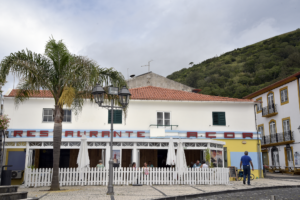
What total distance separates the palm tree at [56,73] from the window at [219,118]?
1075cm

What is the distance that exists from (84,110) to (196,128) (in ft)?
26.0

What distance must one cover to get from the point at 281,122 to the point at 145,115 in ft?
56.0

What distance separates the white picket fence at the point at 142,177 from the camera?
1477 centimetres

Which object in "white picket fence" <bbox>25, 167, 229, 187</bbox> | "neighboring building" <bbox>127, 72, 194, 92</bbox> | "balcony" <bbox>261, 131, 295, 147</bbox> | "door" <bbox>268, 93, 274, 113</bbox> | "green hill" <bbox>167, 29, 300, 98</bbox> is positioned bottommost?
"white picket fence" <bbox>25, 167, 229, 187</bbox>

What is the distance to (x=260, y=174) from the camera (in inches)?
824

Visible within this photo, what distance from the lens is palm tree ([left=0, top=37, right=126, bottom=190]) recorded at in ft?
39.2

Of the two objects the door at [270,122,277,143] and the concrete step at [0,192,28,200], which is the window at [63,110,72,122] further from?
the door at [270,122,277,143]

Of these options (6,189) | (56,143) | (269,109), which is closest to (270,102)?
(269,109)

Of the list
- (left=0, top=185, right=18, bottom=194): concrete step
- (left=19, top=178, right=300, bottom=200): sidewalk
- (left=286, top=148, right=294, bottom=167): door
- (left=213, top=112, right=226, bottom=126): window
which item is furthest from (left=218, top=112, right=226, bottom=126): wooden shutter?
(left=0, top=185, right=18, bottom=194): concrete step

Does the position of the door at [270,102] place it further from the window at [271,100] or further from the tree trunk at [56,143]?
the tree trunk at [56,143]

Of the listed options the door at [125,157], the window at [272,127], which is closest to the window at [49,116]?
the door at [125,157]

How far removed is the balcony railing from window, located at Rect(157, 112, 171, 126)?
14621 millimetres

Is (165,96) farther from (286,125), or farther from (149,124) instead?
(286,125)

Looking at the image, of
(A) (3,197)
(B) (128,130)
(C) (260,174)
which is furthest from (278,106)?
(A) (3,197)
